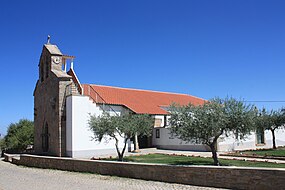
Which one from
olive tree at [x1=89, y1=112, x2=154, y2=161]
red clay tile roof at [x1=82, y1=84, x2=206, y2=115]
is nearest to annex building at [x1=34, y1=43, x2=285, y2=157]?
red clay tile roof at [x1=82, y1=84, x2=206, y2=115]

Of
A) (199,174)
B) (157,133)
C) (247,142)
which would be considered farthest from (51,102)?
(247,142)

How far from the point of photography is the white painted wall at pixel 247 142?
28984 mm

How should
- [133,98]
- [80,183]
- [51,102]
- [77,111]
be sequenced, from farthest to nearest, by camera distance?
1. [133,98]
2. [51,102]
3. [77,111]
4. [80,183]

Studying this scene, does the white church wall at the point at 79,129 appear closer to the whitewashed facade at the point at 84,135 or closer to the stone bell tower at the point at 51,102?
the whitewashed facade at the point at 84,135

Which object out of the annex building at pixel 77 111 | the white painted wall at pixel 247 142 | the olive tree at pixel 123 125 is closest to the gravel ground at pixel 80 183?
the olive tree at pixel 123 125

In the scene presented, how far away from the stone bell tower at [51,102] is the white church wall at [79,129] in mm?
792

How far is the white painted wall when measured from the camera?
1141 inches

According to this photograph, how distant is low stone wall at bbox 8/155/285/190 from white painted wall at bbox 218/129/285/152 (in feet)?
36.2

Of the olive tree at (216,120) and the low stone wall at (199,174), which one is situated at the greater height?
the olive tree at (216,120)

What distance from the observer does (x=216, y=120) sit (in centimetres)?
1587

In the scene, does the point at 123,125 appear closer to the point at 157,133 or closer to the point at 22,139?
the point at 157,133

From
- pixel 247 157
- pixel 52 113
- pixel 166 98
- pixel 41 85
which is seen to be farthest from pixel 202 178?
pixel 166 98

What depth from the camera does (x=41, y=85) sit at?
31969 mm

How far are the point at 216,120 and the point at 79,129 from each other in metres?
14.6
